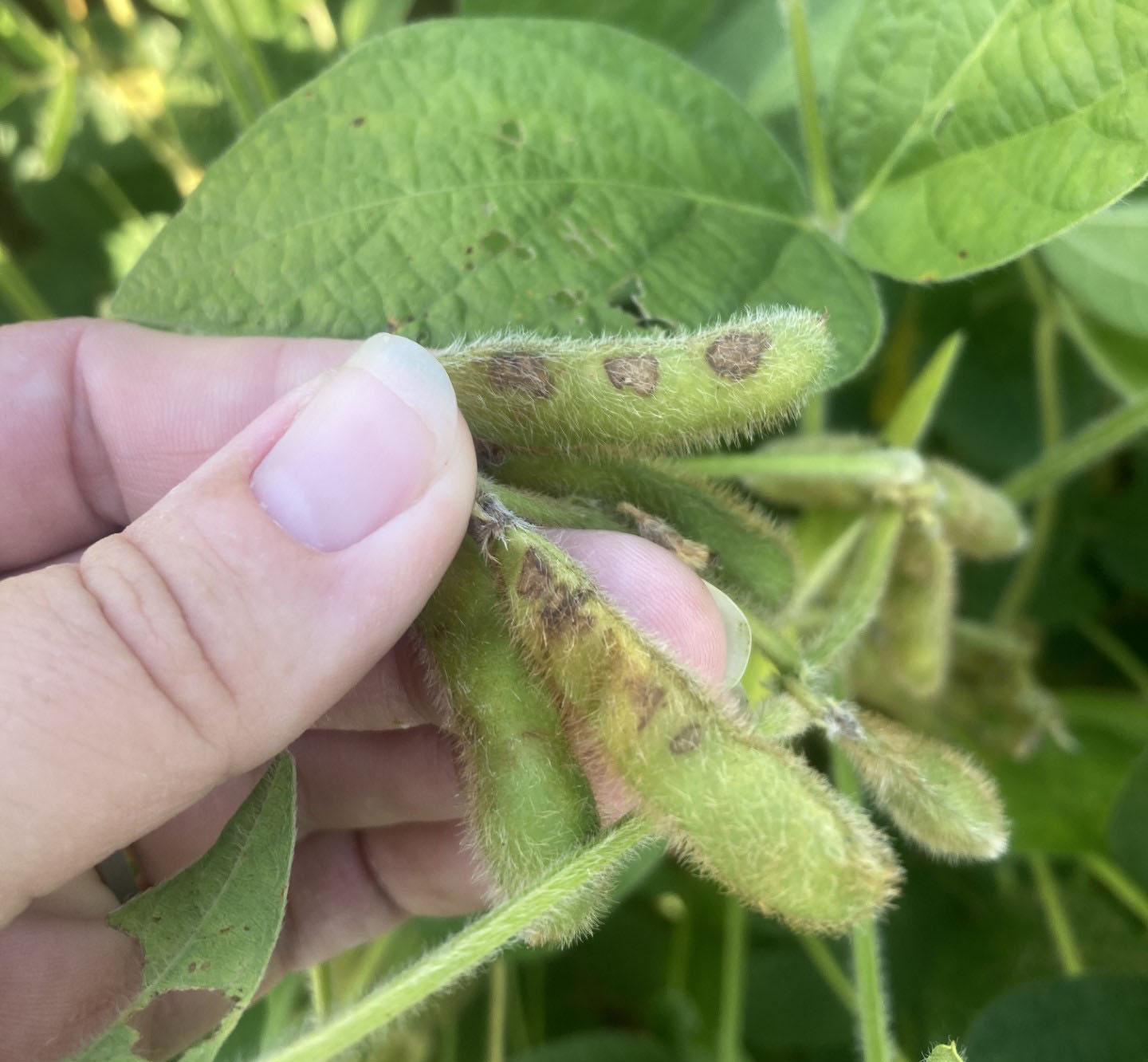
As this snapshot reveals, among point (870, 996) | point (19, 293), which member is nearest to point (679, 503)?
point (870, 996)

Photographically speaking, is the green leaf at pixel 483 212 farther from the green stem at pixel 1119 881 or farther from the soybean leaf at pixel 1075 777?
the green stem at pixel 1119 881

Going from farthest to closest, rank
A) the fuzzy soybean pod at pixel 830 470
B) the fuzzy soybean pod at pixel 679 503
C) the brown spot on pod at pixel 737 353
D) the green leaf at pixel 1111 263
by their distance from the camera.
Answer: the green leaf at pixel 1111 263
the fuzzy soybean pod at pixel 830 470
the fuzzy soybean pod at pixel 679 503
the brown spot on pod at pixel 737 353

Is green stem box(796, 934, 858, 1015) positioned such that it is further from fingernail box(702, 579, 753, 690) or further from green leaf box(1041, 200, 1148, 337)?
green leaf box(1041, 200, 1148, 337)

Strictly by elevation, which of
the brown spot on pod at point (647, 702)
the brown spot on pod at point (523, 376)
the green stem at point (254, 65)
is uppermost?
the green stem at point (254, 65)

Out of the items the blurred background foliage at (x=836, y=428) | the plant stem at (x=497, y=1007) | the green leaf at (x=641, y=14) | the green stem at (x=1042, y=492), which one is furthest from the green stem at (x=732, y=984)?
the green leaf at (x=641, y=14)

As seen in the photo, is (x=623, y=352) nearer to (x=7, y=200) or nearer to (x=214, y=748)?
(x=214, y=748)
